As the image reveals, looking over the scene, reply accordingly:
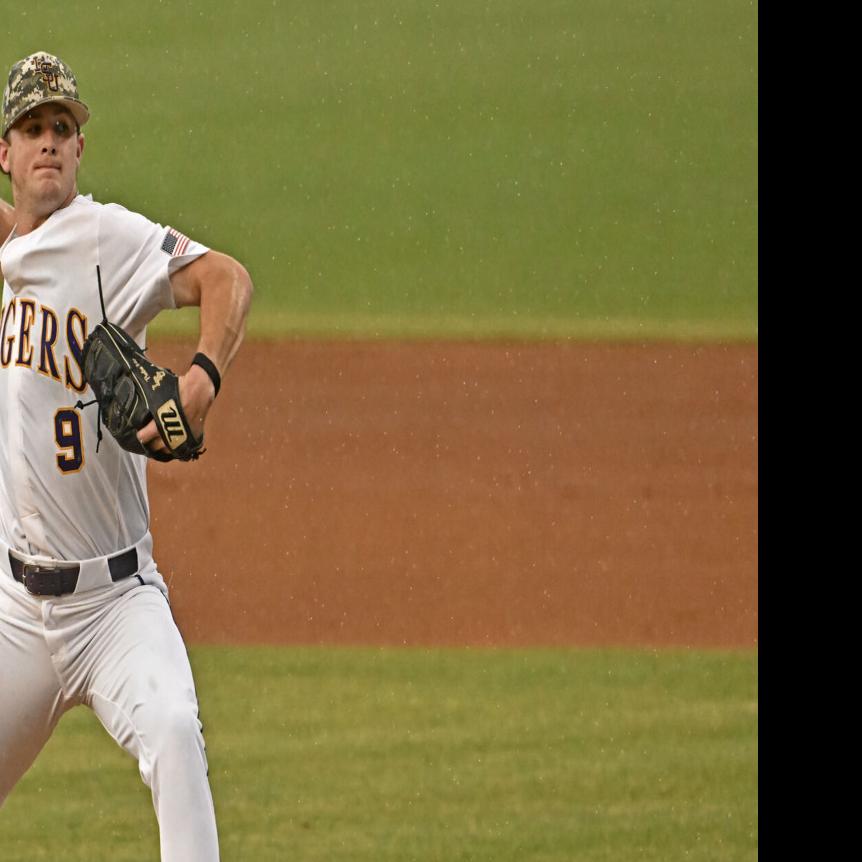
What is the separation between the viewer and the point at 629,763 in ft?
13.9

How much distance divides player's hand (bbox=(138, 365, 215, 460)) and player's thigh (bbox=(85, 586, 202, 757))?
32 cm

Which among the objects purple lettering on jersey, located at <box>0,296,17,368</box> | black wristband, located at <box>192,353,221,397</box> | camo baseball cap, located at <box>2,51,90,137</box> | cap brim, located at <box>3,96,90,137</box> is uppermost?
camo baseball cap, located at <box>2,51,90,137</box>

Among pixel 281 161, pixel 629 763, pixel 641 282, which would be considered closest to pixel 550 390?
pixel 641 282

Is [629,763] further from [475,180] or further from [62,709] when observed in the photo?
[475,180]

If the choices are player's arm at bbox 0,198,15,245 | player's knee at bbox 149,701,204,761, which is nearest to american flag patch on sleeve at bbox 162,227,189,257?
player's arm at bbox 0,198,15,245

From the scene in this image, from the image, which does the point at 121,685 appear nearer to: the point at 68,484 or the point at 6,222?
the point at 68,484

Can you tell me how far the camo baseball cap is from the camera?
8.57 ft

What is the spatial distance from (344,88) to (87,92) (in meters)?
1.67

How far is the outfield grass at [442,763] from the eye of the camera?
365 centimetres

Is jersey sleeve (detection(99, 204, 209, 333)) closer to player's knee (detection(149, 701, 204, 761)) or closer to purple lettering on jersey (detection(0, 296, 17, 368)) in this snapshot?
purple lettering on jersey (detection(0, 296, 17, 368))

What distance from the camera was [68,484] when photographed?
2.57 meters

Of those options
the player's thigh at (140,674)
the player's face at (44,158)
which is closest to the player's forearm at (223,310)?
the player's face at (44,158)

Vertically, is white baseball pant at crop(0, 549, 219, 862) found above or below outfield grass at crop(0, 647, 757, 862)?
above

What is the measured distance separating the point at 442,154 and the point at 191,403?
6.88 meters
